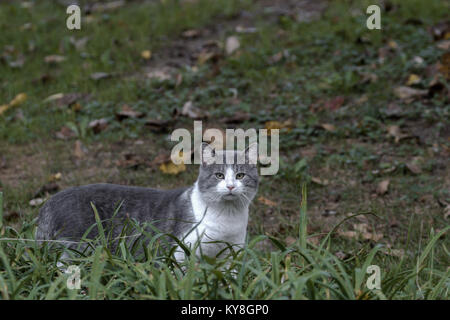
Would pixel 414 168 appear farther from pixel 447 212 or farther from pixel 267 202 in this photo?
pixel 267 202

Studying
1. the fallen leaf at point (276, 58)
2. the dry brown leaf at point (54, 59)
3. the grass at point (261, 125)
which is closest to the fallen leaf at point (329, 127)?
the grass at point (261, 125)

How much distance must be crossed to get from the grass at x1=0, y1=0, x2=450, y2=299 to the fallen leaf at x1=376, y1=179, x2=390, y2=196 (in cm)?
6

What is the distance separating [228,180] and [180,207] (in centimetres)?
38

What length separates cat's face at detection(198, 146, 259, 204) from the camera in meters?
3.68

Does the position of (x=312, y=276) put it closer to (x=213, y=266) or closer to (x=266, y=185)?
(x=213, y=266)

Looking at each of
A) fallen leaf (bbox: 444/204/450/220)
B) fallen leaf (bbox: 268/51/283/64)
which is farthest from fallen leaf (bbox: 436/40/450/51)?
fallen leaf (bbox: 444/204/450/220)

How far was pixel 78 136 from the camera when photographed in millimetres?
5891

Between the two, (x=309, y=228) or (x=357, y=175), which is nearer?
(x=309, y=228)

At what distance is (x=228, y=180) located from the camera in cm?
371

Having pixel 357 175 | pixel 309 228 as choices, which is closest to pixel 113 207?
pixel 309 228

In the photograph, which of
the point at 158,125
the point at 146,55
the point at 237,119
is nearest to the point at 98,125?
the point at 158,125

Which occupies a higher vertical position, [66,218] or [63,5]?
[63,5]

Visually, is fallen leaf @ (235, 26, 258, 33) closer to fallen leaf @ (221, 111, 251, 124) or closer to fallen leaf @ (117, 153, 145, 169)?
fallen leaf @ (221, 111, 251, 124)
